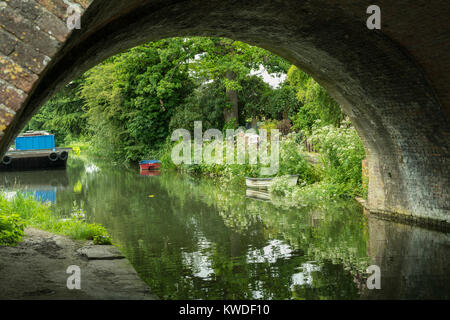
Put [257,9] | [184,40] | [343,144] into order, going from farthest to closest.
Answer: [184,40]
[343,144]
[257,9]

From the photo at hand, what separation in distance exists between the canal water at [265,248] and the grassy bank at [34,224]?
0.57 metres

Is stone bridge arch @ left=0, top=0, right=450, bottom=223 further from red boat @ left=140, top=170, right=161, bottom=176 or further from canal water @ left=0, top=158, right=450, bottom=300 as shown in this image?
red boat @ left=140, top=170, right=161, bottom=176

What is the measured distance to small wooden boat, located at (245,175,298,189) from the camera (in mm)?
15685

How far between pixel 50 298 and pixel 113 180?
55.7ft

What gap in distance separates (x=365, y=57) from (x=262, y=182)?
8.32 meters

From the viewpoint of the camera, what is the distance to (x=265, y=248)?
330 inches

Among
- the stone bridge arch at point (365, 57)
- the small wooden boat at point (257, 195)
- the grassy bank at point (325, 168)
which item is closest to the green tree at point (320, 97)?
the grassy bank at point (325, 168)

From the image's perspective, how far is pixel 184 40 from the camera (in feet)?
83.7

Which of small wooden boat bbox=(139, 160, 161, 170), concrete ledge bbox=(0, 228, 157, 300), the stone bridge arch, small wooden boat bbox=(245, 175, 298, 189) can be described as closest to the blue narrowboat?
small wooden boat bbox=(139, 160, 161, 170)

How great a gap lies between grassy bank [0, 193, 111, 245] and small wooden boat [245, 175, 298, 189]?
7736mm

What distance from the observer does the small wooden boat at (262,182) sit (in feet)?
51.5
